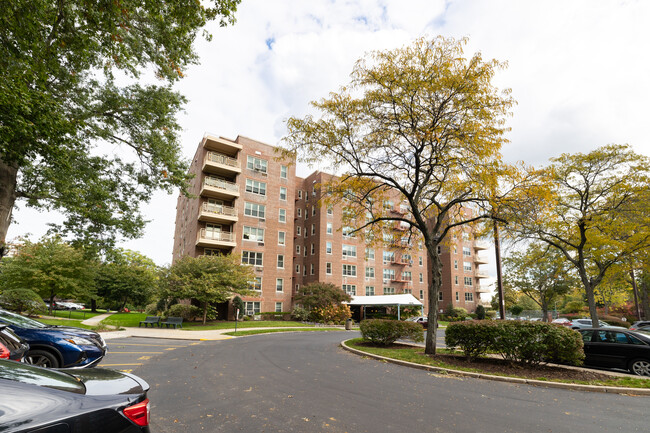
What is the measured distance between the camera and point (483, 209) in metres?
14.0

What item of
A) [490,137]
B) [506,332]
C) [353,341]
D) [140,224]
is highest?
[490,137]

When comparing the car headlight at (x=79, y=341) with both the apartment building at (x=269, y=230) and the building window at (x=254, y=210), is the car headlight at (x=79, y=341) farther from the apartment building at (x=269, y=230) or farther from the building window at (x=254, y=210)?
the building window at (x=254, y=210)

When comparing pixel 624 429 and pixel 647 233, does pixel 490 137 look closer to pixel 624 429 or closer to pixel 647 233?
pixel 624 429

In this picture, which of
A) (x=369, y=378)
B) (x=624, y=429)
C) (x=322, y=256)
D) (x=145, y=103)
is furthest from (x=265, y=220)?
(x=624, y=429)

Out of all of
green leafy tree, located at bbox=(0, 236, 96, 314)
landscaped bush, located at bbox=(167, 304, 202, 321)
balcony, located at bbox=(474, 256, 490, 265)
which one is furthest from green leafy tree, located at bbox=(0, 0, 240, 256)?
balcony, located at bbox=(474, 256, 490, 265)

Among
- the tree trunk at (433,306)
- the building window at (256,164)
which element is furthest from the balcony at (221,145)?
the tree trunk at (433,306)

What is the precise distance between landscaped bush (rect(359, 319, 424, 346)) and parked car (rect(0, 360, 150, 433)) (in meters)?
13.1

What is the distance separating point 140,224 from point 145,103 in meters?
6.45

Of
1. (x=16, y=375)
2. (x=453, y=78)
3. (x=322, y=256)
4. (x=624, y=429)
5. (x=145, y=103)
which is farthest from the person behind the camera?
(x=322, y=256)

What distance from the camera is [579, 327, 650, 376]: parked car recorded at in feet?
33.6

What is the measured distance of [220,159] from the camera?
114 feet

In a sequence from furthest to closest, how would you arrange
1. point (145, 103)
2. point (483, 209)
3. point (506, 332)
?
point (145, 103) < point (483, 209) < point (506, 332)

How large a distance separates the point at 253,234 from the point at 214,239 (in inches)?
183

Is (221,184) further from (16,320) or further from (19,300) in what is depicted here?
(16,320)
